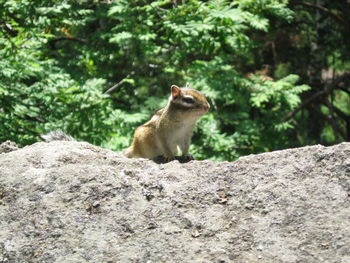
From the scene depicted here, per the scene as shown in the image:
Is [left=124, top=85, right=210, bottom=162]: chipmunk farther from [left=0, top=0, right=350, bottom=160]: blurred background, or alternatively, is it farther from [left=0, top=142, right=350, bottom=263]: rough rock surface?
[left=0, top=142, right=350, bottom=263]: rough rock surface

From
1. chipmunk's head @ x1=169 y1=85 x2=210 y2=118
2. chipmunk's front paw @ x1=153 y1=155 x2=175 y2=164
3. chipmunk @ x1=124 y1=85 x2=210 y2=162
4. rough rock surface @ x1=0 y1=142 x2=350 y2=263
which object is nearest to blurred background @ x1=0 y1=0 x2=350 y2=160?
chipmunk @ x1=124 y1=85 x2=210 y2=162

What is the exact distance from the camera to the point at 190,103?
4.51 meters

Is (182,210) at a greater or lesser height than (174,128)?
greater

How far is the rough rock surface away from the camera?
2215mm

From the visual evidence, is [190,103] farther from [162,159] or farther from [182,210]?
[182,210]

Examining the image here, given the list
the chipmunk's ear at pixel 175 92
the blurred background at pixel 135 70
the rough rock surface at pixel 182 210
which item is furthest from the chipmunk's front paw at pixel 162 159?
the blurred background at pixel 135 70

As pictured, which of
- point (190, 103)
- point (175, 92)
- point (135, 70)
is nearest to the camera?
point (190, 103)

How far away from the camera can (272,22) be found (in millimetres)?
10172

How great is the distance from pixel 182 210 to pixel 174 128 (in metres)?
2.11

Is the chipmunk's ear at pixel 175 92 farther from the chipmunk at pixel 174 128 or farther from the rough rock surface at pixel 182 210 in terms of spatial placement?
the rough rock surface at pixel 182 210

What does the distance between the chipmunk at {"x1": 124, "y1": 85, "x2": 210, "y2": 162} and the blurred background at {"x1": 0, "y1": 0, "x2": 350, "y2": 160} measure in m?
1.11

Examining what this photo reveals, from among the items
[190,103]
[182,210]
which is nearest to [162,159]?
[190,103]

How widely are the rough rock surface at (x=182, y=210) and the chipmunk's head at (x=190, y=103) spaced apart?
1.66 metres

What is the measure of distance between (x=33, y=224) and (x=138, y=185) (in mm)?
548
